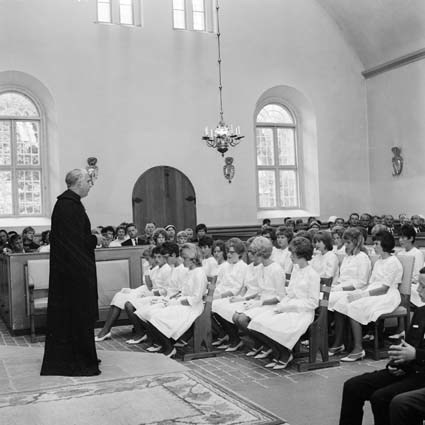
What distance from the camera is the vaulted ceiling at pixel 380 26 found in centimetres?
1466

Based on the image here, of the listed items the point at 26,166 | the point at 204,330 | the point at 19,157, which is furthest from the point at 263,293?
the point at 19,157

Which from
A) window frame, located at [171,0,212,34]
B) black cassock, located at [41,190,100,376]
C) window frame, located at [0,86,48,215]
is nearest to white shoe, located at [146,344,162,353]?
black cassock, located at [41,190,100,376]

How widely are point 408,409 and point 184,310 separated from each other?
4019mm

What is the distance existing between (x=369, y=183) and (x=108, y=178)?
22.9 ft

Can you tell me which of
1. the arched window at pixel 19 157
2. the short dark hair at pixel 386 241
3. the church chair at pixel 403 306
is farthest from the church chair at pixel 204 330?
the arched window at pixel 19 157

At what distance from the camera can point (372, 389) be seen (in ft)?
13.2

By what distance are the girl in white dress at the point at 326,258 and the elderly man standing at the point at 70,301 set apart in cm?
361

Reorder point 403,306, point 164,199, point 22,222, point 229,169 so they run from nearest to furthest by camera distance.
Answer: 1. point 403,306
2. point 22,222
3. point 164,199
4. point 229,169

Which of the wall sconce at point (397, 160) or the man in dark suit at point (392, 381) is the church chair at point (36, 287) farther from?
the wall sconce at point (397, 160)

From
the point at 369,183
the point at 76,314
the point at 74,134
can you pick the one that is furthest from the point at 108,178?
the point at 76,314

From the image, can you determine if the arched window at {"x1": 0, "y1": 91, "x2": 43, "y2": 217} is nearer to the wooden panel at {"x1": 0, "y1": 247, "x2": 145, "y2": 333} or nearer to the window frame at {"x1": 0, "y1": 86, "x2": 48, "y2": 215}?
the window frame at {"x1": 0, "y1": 86, "x2": 48, "y2": 215}

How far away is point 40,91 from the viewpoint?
14.1 metres

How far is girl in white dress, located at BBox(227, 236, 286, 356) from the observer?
697cm

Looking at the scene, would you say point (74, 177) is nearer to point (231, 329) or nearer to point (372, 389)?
point (372, 389)
